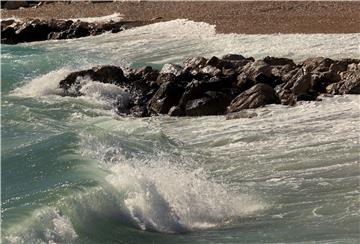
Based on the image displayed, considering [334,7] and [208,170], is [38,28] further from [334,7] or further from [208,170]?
[208,170]

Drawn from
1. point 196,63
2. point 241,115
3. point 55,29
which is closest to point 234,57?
point 196,63

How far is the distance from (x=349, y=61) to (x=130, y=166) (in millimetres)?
8512

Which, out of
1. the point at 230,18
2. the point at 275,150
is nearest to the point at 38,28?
the point at 230,18

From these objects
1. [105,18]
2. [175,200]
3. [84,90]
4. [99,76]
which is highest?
[105,18]

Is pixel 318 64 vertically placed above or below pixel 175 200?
above

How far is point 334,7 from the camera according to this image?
28844 millimetres

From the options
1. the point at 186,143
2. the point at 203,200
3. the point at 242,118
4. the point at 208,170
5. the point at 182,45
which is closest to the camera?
the point at 203,200

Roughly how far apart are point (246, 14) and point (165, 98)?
13.5 meters

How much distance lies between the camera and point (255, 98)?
1622cm

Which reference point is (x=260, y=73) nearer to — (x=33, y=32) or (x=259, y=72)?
(x=259, y=72)

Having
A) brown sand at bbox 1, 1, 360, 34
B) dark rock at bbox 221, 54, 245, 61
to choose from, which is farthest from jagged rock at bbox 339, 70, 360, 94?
brown sand at bbox 1, 1, 360, 34

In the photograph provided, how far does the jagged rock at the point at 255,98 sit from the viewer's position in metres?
16.1

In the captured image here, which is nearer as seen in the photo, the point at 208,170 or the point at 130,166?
the point at 130,166

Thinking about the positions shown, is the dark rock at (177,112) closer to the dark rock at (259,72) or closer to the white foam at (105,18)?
the dark rock at (259,72)
